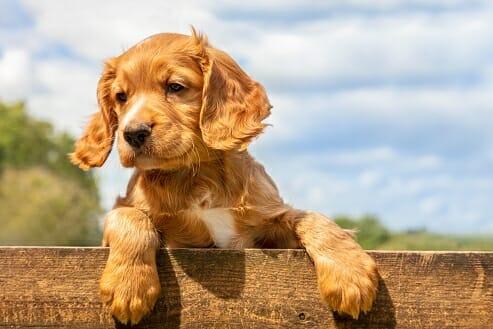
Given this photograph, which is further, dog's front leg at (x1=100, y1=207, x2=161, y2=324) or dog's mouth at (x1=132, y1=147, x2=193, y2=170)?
dog's mouth at (x1=132, y1=147, x2=193, y2=170)

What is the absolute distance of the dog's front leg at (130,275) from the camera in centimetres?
368

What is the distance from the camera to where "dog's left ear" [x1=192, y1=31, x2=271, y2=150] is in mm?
4312

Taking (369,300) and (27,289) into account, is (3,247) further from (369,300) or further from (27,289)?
(369,300)

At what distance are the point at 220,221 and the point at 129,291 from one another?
796 mm

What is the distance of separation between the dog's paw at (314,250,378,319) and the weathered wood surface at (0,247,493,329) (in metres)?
0.06

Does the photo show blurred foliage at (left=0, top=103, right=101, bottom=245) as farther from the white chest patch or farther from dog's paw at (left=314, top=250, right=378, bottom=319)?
dog's paw at (left=314, top=250, right=378, bottom=319)

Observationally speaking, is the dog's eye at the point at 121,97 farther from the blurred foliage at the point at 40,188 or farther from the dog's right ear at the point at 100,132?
the blurred foliage at the point at 40,188

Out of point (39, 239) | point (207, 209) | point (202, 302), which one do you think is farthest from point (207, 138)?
point (39, 239)

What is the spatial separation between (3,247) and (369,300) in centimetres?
158

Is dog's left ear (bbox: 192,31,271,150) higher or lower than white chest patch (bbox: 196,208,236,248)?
higher

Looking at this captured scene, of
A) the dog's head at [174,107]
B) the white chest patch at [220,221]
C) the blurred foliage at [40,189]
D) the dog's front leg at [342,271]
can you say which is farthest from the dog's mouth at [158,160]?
the blurred foliage at [40,189]

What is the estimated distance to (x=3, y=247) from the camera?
3803 mm

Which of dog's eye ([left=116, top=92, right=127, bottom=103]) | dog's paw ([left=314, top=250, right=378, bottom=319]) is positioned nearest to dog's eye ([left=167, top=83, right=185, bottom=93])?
dog's eye ([left=116, top=92, right=127, bottom=103])

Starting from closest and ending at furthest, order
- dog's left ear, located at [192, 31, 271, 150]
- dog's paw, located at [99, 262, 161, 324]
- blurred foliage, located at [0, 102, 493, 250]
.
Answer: dog's paw, located at [99, 262, 161, 324] < dog's left ear, located at [192, 31, 271, 150] < blurred foliage, located at [0, 102, 493, 250]
